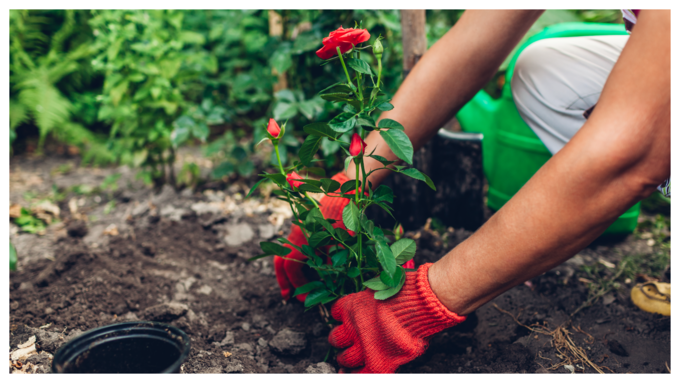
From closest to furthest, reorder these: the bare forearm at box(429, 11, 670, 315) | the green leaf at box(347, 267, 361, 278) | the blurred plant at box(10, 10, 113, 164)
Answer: the bare forearm at box(429, 11, 670, 315) → the green leaf at box(347, 267, 361, 278) → the blurred plant at box(10, 10, 113, 164)

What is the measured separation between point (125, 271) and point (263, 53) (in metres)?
1.22

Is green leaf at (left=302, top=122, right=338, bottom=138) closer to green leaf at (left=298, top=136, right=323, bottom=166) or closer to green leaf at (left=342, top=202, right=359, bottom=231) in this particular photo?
green leaf at (left=298, top=136, right=323, bottom=166)

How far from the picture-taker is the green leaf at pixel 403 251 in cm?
107

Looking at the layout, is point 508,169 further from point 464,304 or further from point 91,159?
point 91,159

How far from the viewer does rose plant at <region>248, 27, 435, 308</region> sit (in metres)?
0.90

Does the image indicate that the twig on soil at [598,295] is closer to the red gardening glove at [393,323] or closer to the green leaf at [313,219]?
the red gardening glove at [393,323]

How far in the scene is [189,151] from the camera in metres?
3.18

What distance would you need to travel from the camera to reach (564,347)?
49.7 inches

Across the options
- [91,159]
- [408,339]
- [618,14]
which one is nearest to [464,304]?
[408,339]

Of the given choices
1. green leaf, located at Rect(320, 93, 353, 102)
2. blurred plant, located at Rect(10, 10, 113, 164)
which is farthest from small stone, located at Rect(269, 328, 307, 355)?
blurred plant, located at Rect(10, 10, 113, 164)

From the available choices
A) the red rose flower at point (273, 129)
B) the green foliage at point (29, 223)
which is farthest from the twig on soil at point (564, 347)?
the green foliage at point (29, 223)

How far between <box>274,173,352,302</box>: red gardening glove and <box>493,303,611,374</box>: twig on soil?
706 millimetres

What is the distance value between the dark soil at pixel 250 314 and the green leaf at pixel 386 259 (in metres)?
0.42

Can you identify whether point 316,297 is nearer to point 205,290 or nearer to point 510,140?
point 205,290
